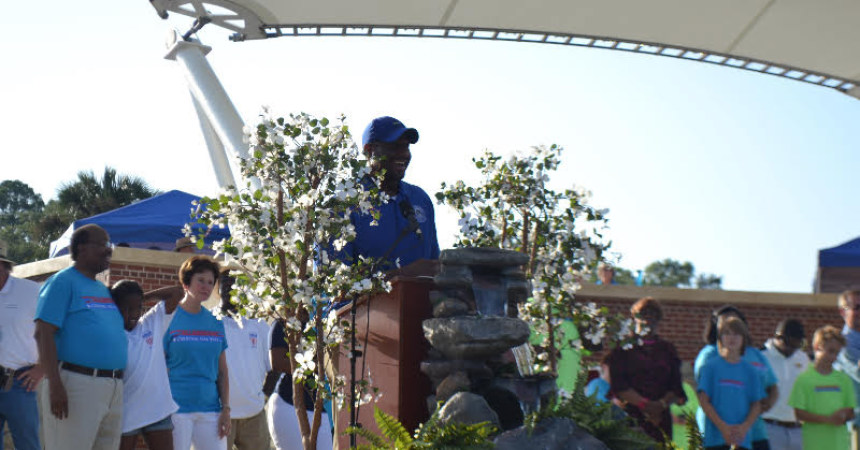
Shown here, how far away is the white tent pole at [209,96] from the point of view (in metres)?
22.2

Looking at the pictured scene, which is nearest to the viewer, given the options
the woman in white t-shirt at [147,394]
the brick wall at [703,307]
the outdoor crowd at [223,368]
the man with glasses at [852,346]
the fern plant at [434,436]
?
the fern plant at [434,436]

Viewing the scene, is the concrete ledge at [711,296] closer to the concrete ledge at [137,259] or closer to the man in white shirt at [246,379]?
the concrete ledge at [137,259]

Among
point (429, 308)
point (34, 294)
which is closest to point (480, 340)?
point (429, 308)

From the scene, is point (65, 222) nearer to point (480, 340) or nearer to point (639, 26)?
point (639, 26)

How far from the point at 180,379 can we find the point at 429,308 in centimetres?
242

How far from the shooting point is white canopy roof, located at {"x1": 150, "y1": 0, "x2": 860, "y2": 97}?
63.2ft

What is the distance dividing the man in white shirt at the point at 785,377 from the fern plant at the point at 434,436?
18.0 ft

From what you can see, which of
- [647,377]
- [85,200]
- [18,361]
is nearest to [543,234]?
[647,377]

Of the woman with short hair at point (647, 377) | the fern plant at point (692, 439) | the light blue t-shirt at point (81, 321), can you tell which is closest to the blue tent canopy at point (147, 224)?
the woman with short hair at point (647, 377)

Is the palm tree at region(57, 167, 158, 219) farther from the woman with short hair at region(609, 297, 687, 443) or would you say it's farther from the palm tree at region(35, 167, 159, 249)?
the woman with short hair at region(609, 297, 687, 443)

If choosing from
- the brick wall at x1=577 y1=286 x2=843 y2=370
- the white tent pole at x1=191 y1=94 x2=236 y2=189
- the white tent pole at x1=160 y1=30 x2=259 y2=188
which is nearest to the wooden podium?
the brick wall at x1=577 y1=286 x2=843 y2=370

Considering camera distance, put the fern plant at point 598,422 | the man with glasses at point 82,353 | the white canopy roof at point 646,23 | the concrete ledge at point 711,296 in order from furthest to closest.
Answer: the white canopy roof at point 646,23
the concrete ledge at point 711,296
the man with glasses at point 82,353
the fern plant at point 598,422

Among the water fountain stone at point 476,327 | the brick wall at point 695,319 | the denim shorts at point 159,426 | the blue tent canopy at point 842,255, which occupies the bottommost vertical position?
the denim shorts at point 159,426

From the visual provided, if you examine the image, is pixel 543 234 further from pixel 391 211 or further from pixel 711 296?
pixel 711 296
